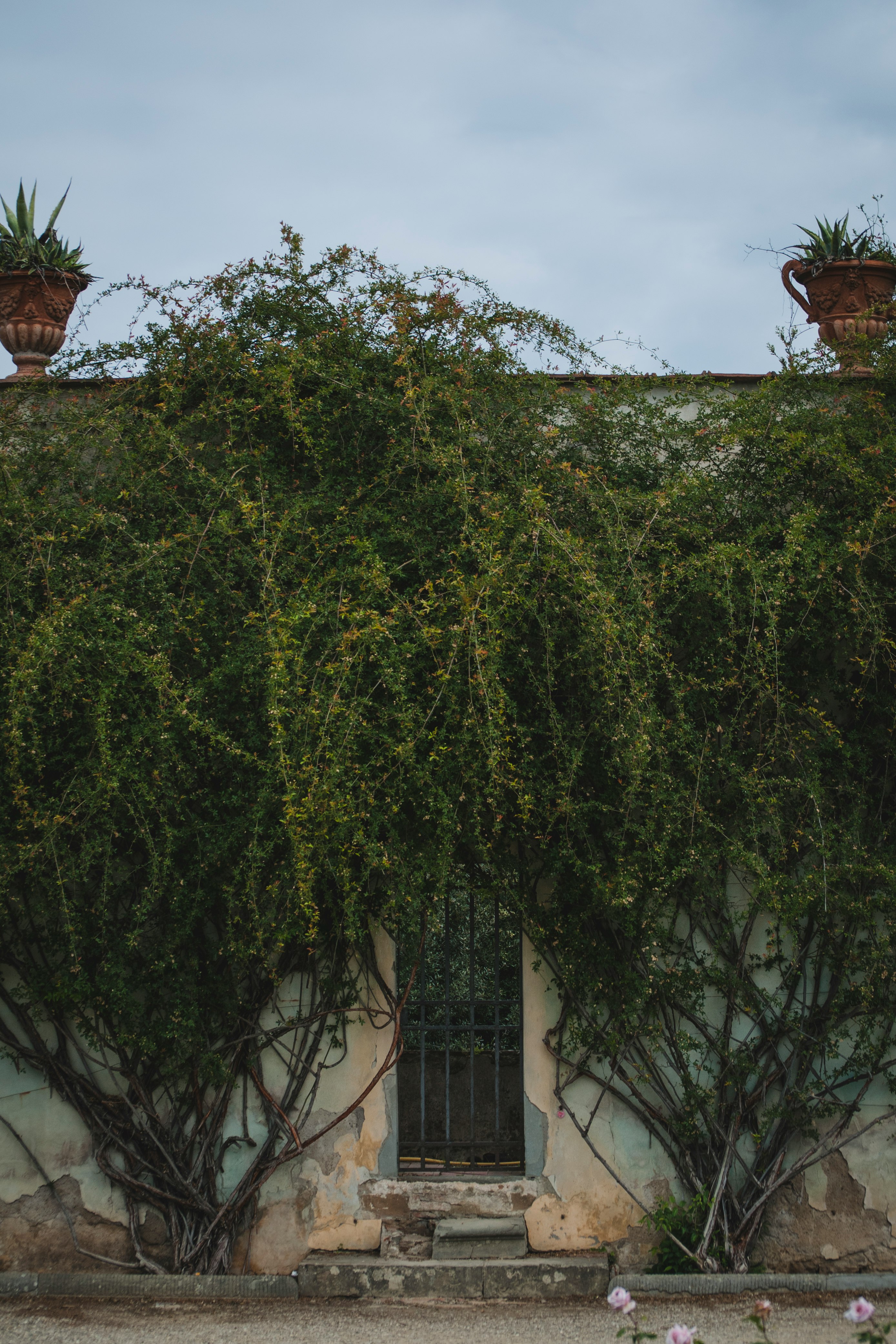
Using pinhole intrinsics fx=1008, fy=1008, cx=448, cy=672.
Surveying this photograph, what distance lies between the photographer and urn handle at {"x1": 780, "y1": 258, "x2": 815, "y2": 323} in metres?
6.16

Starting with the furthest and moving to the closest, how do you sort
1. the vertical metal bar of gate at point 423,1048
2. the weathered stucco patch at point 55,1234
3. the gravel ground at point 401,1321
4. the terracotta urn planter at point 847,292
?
the terracotta urn planter at point 847,292
the vertical metal bar of gate at point 423,1048
the weathered stucco patch at point 55,1234
the gravel ground at point 401,1321

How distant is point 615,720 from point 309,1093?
2406mm

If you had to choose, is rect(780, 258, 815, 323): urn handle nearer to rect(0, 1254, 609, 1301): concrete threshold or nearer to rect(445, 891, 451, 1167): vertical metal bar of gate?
rect(445, 891, 451, 1167): vertical metal bar of gate

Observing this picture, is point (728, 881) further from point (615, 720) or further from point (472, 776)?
point (472, 776)

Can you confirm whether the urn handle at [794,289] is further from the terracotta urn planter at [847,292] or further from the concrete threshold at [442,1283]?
the concrete threshold at [442,1283]

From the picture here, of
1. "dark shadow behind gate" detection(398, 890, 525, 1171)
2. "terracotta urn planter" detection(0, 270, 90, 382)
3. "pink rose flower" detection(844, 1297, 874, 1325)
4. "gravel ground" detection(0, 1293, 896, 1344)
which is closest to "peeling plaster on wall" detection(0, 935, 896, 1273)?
"dark shadow behind gate" detection(398, 890, 525, 1171)

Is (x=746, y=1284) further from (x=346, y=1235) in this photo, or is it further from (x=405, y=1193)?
(x=346, y=1235)

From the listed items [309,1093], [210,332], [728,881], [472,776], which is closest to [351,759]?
[472,776]

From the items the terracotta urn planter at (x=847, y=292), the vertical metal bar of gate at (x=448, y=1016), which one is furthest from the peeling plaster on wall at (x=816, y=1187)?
the terracotta urn planter at (x=847, y=292)

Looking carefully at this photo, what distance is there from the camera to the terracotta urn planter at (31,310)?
6047 millimetres

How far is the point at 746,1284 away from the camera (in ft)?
14.9

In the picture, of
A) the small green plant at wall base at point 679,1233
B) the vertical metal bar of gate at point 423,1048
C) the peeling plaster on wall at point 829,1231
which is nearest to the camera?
the small green plant at wall base at point 679,1233

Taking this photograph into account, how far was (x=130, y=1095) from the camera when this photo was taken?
5020 mm

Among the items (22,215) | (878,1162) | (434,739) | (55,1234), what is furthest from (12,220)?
(878,1162)
